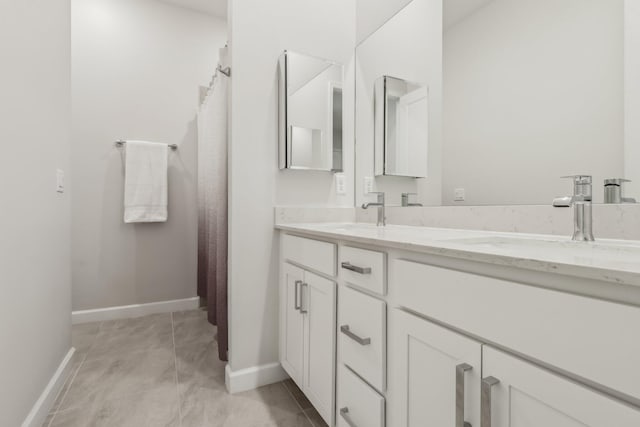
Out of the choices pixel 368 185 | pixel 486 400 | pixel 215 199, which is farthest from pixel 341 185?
pixel 486 400

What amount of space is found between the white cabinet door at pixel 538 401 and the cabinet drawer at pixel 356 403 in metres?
0.38

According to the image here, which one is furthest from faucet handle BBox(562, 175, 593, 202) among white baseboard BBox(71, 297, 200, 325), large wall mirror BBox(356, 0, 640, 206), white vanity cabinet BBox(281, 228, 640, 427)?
white baseboard BBox(71, 297, 200, 325)

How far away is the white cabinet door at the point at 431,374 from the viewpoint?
627mm

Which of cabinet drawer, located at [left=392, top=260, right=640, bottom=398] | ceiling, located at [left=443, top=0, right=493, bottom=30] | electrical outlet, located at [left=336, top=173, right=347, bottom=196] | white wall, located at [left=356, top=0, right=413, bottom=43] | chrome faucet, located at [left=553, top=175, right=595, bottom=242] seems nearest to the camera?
cabinet drawer, located at [left=392, top=260, right=640, bottom=398]

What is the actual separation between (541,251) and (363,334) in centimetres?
54

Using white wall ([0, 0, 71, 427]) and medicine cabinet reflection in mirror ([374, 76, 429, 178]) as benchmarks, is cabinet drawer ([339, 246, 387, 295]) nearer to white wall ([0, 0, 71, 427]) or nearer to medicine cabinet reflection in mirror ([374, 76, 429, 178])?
medicine cabinet reflection in mirror ([374, 76, 429, 178])

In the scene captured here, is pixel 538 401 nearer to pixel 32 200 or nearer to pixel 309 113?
pixel 309 113

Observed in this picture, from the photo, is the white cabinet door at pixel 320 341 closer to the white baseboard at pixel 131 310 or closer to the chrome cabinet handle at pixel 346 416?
the chrome cabinet handle at pixel 346 416

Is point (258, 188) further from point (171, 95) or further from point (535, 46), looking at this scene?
point (171, 95)

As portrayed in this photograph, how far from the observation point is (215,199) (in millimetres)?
1941

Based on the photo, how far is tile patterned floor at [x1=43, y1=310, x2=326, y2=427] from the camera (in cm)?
132

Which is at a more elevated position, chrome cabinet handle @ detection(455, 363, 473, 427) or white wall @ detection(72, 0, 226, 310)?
white wall @ detection(72, 0, 226, 310)

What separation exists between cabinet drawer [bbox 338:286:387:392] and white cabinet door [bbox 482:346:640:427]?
0.32m

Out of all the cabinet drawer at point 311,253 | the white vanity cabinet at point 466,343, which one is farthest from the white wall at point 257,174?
the white vanity cabinet at point 466,343
